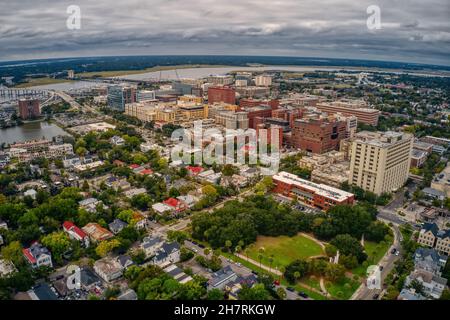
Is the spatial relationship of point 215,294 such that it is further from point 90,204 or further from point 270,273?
point 90,204

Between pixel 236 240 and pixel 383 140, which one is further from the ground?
pixel 383 140

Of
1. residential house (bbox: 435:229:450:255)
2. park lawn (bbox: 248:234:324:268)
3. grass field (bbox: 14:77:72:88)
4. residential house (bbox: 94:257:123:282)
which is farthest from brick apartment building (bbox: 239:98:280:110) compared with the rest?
grass field (bbox: 14:77:72:88)

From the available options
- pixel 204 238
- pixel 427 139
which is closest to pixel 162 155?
pixel 204 238

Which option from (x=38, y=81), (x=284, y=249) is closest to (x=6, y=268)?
(x=284, y=249)

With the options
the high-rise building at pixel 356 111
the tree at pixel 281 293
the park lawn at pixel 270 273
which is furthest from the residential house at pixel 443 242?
the high-rise building at pixel 356 111

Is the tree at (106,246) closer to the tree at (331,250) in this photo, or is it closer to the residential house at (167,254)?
the residential house at (167,254)

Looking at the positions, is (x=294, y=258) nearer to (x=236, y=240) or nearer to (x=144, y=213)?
(x=236, y=240)
